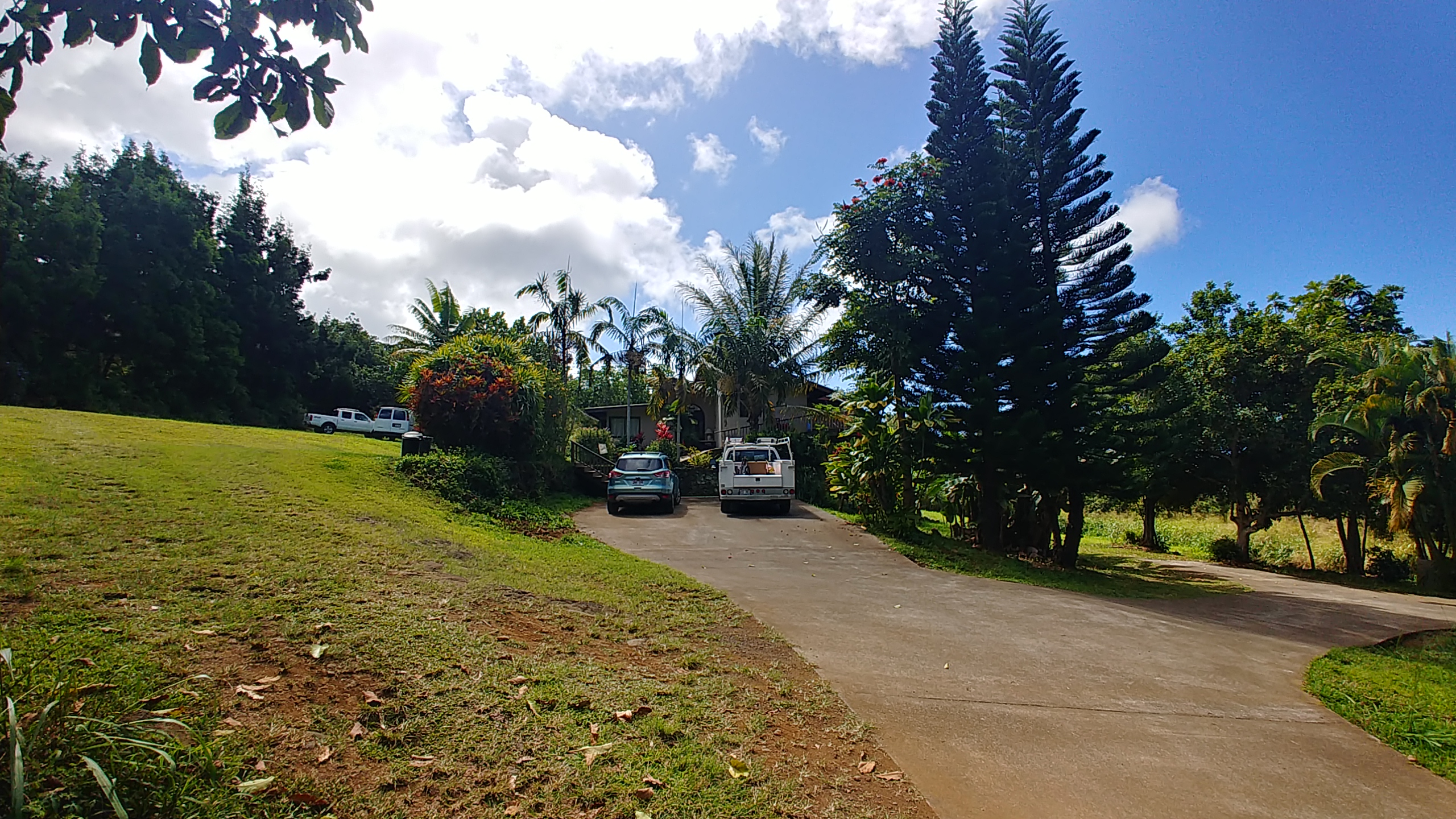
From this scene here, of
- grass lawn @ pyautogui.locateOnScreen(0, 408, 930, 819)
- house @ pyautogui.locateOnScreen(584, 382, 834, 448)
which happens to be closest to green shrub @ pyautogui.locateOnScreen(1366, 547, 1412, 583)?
house @ pyautogui.locateOnScreen(584, 382, 834, 448)

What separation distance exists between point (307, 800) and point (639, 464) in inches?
539

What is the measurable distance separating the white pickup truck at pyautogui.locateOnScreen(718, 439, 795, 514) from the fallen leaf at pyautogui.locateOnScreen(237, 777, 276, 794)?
535 inches

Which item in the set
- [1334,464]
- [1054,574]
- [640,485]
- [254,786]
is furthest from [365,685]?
[1334,464]

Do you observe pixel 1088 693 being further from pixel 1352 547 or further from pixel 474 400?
pixel 1352 547

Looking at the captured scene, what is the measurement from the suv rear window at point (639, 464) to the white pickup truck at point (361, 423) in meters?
19.2

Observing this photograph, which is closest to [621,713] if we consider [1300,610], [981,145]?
[1300,610]

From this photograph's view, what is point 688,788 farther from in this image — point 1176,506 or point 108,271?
point 108,271

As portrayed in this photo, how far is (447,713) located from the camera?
3178 millimetres

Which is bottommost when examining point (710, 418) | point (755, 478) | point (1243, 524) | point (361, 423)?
point (1243, 524)

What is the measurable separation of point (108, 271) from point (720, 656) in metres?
32.1

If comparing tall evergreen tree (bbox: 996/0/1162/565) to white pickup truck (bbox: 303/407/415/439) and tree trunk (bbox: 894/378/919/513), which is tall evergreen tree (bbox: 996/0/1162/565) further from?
white pickup truck (bbox: 303/407/415/439)

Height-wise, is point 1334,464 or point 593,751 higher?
point 1334,464

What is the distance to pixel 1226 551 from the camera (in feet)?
75.8

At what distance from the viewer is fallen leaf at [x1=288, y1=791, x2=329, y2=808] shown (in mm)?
2406
